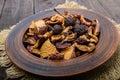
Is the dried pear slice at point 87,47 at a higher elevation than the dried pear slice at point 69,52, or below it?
below

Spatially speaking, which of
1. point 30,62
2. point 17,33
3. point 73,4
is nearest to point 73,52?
point 30,62

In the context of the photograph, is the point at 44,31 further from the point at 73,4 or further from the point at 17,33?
the point at 73,4

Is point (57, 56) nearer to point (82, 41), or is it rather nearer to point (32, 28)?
point (82, 41)

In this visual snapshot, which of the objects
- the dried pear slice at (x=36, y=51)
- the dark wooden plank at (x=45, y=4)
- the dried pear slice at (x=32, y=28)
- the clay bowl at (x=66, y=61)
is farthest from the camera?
the dark wooden plank at (x=45, y=4)

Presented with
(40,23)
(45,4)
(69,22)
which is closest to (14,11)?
(45,4)

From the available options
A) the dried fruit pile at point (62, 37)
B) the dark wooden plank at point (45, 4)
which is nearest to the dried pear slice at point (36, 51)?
the dried fruit pile at point (62, 37)

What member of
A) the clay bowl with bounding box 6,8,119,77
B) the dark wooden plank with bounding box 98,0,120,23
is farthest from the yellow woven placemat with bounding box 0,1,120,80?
the dark wooden plank with bounding box 98,0,120,23

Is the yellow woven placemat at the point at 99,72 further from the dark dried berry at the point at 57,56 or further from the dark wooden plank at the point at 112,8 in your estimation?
the dark wooden plank at the point at 112,8
